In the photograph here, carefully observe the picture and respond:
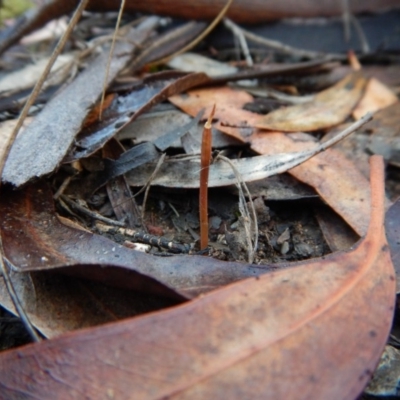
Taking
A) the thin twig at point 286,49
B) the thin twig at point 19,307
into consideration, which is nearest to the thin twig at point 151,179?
the thin twig at point 19,307

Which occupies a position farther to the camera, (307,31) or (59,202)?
(307,31)

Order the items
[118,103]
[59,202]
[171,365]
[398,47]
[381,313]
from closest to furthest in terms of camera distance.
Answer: [171,365] < [381,313] < [59,202] < [118,103] < [398,47]

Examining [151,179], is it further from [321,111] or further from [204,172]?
[321,111]

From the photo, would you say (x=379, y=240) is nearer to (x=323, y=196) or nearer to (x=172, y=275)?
(x=323, y=196)

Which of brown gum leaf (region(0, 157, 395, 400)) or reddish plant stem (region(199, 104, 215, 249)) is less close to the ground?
reddish plant stem (region(199, 104, 215, 249))

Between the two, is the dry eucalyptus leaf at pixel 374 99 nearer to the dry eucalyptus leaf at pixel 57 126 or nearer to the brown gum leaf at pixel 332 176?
the brown gum leaf at pixel 332 176

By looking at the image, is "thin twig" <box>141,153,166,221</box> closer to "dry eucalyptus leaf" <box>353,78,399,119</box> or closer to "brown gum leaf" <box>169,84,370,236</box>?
"brown gum leaf" <box>169,84,370,236</box>

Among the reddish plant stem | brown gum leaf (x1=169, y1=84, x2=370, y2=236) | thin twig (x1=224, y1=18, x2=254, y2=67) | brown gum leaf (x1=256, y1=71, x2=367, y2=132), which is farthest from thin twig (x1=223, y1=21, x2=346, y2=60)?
the reddish plant stem

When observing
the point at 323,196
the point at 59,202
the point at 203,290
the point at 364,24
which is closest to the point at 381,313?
the point at 203,290

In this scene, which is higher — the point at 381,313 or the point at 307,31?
the point at 307,31
